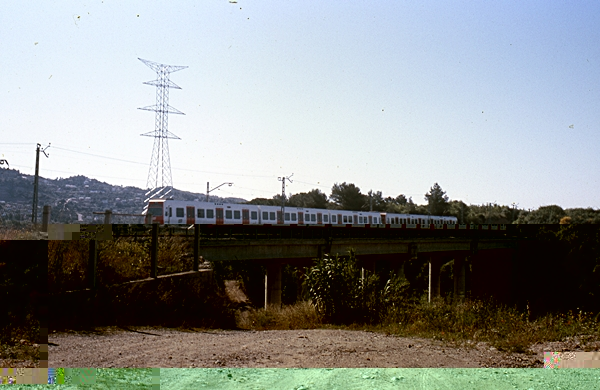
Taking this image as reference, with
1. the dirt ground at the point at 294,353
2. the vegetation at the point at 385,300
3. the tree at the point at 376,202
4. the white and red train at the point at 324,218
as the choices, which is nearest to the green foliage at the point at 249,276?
the vegetation at the point at 385,300

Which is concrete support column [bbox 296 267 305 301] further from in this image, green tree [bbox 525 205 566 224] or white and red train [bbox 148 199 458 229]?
green tree [bbox 525 205 566 224]

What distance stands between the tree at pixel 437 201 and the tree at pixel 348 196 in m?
0.79

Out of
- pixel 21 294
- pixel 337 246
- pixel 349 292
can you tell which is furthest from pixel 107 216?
pixel 337 246

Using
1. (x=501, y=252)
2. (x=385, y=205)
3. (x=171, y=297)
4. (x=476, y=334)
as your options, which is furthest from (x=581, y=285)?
(x=171, y=297)

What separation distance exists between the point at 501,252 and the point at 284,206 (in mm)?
3579

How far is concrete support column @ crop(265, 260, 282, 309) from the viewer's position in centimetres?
2716

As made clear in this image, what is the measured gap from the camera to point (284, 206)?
5332 mm

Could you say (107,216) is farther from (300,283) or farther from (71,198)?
(300,283)

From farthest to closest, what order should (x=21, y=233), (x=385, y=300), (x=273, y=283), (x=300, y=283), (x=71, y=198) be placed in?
(x=273, y=283) → (x=300, y=283) → (x=385, y=300) → (x=21, y=233) → (x=71, y=198)

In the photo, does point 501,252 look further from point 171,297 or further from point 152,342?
point 171,297

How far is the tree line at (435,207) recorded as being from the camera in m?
4.94

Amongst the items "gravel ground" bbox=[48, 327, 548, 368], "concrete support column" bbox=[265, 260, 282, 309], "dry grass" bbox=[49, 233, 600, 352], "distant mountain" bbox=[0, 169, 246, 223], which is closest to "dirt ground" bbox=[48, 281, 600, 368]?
"gravel ground" bbox=[48, 327, 548, 368]

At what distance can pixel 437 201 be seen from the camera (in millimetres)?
5203

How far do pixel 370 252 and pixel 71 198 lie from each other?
89.6 ft
